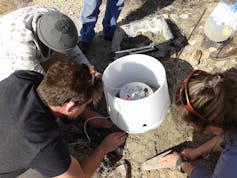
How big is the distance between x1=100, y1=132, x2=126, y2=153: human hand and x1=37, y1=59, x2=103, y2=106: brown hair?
59cm

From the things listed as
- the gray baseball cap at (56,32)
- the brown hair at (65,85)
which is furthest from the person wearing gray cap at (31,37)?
the brown hair at (65,85)

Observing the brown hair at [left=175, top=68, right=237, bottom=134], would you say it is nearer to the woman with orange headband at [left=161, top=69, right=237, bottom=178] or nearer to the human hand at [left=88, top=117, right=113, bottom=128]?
the woman with orange headband at [left=161, top=69, right=237, bottom=178]

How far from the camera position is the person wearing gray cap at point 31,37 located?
210 cm

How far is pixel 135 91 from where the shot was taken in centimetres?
240

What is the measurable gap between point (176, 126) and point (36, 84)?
1.05 m

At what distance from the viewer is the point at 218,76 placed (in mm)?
1691

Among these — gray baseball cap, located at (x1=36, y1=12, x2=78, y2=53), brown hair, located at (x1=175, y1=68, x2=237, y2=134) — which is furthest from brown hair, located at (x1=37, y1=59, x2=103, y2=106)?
brown hair, located at (x1=175, y1=68, x2=237, y2=134)

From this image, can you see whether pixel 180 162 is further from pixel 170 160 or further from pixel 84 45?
pixel 84 45

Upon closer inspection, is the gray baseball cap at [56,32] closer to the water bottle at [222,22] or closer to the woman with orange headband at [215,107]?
the woman with orange headband at [215,107]

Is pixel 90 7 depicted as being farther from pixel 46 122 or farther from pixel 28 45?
pixel 46 122

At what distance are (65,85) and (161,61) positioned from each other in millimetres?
1260

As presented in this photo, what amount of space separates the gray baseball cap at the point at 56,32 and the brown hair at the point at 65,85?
26 centimetres

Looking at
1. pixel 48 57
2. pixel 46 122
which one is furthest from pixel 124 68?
pixel 46 122

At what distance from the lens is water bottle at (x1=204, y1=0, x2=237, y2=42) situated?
2.81 meters
